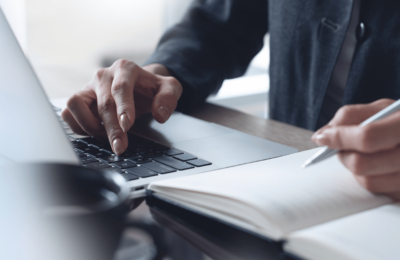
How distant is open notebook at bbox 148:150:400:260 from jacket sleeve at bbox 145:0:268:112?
0.40 meters

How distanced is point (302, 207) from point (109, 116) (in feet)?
0.98

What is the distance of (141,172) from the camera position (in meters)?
0.38

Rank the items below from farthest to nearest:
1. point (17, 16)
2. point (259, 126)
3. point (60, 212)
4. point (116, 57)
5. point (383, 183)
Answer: point (116, 57)
point (17, 16)
point (259, 126)
point (383, 183)
point (60, 212)

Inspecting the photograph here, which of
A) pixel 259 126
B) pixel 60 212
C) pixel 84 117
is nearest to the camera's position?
pixel 60 212

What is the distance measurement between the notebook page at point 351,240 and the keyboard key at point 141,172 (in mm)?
165

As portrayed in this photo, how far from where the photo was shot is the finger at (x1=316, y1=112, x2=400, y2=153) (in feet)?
0.91

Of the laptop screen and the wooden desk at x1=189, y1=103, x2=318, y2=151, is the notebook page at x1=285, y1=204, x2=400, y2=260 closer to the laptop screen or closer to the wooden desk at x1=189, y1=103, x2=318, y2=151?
the laptop screen

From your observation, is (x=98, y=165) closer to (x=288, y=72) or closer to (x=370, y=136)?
(x=370, y=136)

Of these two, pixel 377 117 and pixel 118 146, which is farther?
pixel 118 146

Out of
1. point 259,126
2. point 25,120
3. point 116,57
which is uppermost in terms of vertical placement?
point 25,120

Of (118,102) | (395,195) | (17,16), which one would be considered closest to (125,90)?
(118,102)

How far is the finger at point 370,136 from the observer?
0.28 metres

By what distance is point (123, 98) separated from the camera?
0.50 m

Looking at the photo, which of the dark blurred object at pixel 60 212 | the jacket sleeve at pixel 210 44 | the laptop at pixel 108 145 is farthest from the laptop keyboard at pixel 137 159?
the jacket sleeve at pixel 210 44
